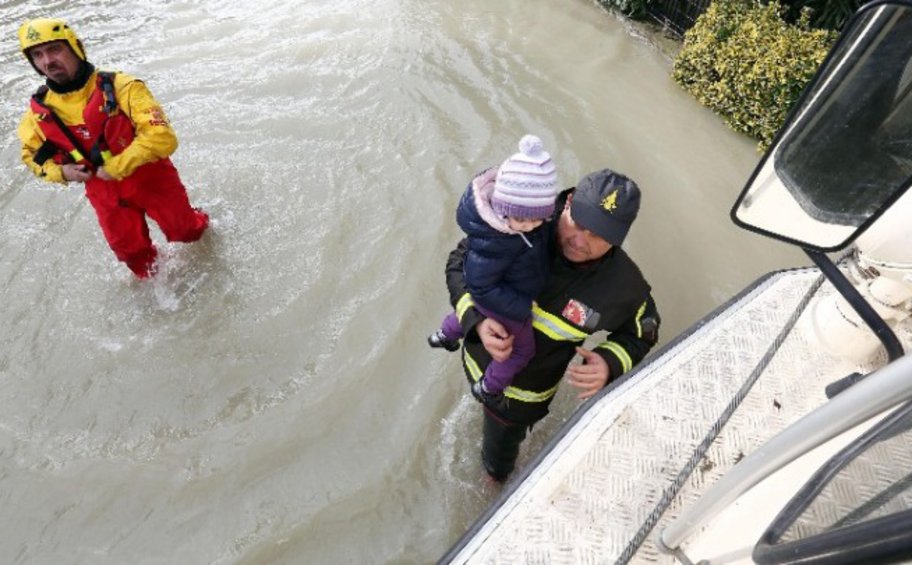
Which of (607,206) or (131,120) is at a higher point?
(607,206)

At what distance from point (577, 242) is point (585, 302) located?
253mm

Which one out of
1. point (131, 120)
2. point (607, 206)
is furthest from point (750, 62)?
point (131, 120)

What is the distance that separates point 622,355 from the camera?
256 centimetres

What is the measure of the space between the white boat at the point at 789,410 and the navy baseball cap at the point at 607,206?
0.39 metres

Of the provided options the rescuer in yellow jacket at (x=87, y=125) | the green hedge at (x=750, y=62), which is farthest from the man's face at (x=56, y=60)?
the green hedge at (x=750, y=62)

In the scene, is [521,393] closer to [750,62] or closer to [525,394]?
[525,394]

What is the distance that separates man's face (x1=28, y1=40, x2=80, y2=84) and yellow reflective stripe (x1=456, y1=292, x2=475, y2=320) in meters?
2.76

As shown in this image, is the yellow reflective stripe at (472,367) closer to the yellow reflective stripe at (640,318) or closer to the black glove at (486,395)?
the black glove at (486,395)

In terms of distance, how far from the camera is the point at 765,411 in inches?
90.5

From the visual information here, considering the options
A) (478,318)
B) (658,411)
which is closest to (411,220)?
(478,318)

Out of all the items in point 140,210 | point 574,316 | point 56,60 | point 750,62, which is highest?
point 56,60

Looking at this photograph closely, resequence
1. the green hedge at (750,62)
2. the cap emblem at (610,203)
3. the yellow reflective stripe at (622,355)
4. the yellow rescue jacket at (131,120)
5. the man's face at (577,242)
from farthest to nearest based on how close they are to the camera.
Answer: the green hedge at (750,62) → the yellow rescue jacket at (131,120) → the yellow reflective stripe at (622,355) → the man's face at (577,242) → the cap emblem at (610,203)

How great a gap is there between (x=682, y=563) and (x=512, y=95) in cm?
573

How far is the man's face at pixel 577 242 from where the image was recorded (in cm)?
225
